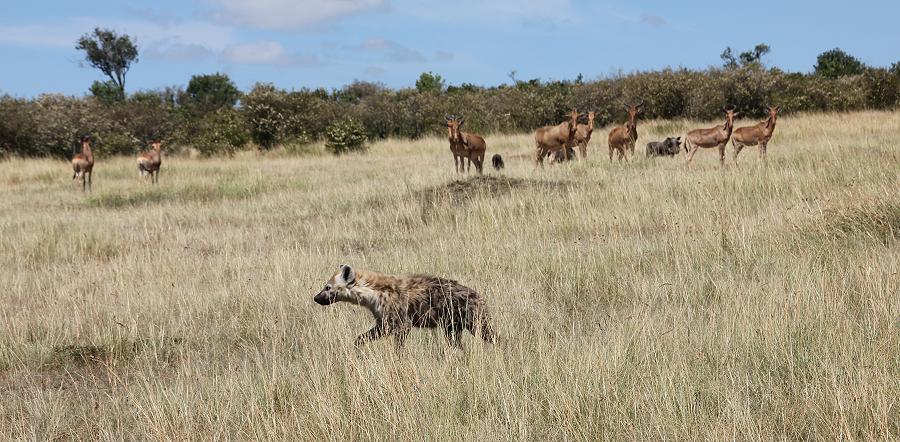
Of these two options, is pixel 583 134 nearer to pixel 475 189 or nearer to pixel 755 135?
pixel 755 135

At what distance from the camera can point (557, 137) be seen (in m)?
20.8

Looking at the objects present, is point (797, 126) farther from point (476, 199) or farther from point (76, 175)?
point (76, 175)

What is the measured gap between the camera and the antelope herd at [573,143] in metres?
19.1

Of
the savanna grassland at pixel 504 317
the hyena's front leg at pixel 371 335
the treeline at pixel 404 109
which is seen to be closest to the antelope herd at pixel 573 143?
the savanna grassland at pixel 504 317

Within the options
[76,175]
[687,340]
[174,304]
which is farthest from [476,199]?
[76,175]

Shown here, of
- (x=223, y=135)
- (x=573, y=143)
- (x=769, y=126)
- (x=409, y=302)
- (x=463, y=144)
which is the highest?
(x=223, y=135)

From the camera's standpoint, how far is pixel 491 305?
6309 millimetres

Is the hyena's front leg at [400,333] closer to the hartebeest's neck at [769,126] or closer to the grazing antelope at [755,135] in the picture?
the grazing antelope at [755,135]

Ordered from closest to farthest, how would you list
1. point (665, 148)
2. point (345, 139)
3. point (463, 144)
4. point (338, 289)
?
point (338, 289)
point (463, 144)
point (665, 148)
point (345, 139)

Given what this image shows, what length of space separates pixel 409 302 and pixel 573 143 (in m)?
16.2

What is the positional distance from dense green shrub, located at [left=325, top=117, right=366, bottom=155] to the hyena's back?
79.7 ft

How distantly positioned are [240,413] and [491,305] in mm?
2603

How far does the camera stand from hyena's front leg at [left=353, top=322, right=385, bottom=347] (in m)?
5.27

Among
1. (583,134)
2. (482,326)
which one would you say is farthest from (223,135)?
(482,326)
